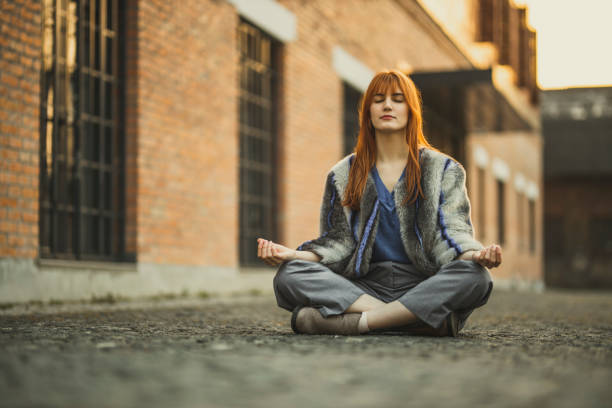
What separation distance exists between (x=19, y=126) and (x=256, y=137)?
13.4 feet

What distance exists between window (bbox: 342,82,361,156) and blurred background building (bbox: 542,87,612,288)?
73.7 feet

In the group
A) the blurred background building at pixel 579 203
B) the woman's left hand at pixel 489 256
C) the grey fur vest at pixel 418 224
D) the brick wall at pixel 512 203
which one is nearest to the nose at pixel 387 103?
the grey fur vest at pixel 418 224

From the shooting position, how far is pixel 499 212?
23266mm

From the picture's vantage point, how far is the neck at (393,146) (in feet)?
15.1

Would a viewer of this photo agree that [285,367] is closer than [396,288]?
Yes

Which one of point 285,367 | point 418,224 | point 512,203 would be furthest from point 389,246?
point 512,203

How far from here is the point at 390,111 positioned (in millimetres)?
4500

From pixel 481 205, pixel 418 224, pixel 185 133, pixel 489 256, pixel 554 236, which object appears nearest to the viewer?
pixel 489 256

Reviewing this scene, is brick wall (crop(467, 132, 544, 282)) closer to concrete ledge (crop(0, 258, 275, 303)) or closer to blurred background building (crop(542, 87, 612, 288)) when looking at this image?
blurred background building (crop(542, 87, 612, 288))

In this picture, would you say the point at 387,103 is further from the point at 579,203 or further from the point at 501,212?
the point at 579,203

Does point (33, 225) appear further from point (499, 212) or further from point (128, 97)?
point (499, 212)

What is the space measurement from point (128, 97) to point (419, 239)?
3.89 meters

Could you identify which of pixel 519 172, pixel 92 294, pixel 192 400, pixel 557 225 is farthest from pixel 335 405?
pixel 557 225

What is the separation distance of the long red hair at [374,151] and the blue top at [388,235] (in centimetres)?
9
